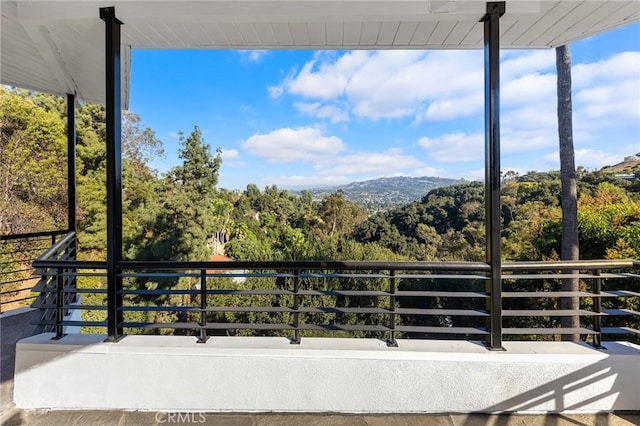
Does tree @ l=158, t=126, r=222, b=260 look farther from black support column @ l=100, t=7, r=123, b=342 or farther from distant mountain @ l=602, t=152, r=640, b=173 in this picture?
distant mountain @ l=602, t=152, r=640, b=173

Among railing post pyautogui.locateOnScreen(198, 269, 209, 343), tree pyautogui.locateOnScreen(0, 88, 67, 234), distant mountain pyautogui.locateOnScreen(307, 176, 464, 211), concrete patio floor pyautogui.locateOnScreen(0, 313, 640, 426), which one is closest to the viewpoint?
concrete patio floor pyautogui.locateOnScreen(0, 313, 640, 426)

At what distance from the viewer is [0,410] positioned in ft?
6.33

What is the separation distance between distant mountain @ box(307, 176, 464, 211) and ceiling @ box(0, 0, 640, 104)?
693 inches

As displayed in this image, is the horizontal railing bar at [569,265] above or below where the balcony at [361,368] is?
above

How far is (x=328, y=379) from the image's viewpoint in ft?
6.37

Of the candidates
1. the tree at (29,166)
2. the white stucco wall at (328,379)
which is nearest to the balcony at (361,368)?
the white stucco wall at (328,379)

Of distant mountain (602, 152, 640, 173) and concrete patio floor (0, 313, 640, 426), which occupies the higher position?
distant mountain (602, 152, 640, 173)

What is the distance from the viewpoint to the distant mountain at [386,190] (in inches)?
807

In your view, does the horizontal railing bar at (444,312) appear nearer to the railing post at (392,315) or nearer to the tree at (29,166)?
the railing post at (392,315)

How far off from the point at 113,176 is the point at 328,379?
1890 mm

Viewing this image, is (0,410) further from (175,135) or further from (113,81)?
(175,135)

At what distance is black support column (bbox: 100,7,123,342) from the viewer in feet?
6.83

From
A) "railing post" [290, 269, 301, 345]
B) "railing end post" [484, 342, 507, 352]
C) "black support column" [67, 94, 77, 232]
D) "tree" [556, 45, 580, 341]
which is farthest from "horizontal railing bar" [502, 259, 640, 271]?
"tree" [556, 45, 580, 341]

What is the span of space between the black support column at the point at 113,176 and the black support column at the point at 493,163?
240 centimetres
